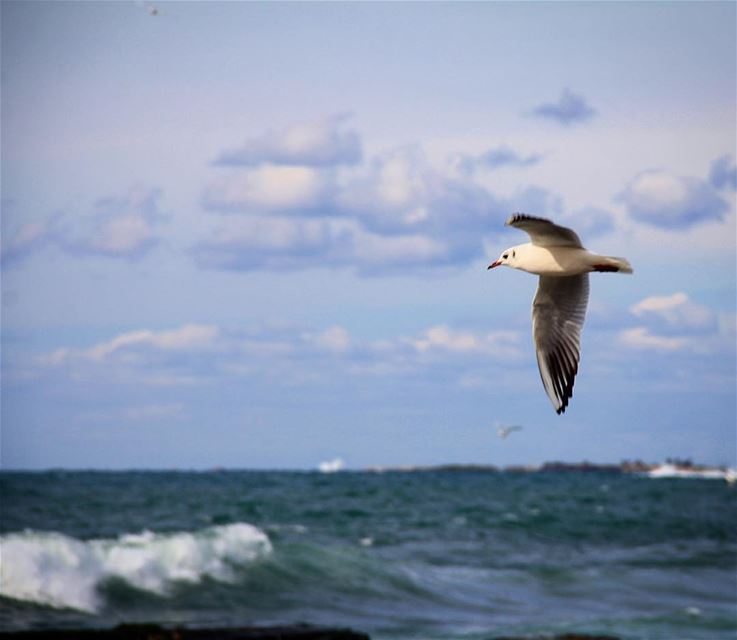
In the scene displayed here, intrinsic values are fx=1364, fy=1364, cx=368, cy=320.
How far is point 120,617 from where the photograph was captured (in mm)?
17109

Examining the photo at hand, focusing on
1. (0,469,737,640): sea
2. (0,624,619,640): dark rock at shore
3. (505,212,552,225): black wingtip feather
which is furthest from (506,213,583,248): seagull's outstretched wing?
(0,469,737,640): sea

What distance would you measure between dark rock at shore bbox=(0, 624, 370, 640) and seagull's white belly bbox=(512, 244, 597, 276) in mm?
4968

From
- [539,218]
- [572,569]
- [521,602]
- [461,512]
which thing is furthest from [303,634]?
[461,512]

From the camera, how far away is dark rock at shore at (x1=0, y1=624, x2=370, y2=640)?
463 inches

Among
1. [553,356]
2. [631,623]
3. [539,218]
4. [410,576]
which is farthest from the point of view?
[410,576]

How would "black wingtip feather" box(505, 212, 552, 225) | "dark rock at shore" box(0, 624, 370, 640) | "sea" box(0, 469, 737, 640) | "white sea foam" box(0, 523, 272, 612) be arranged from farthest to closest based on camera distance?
1. "white sea foam" box(0, 523, 272, 612)
2. "sea" box(0, 469, 737, 640)
3. "dark rock at shore" box(0, 624, 370, 640)
4. "black wingtip feather" box(505, 212, 552, 225)

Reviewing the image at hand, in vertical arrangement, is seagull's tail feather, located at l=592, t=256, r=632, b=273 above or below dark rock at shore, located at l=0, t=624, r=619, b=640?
above

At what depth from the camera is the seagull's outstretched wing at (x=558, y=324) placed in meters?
8.98

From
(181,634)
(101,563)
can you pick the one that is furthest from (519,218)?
(101,563)

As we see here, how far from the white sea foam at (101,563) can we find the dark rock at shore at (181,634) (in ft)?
19.1

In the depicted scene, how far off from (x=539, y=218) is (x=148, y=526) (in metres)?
22.7

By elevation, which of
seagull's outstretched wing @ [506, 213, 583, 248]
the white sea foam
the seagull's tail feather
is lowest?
the white sea foam

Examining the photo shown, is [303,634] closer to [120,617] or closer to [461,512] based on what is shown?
[120,617]

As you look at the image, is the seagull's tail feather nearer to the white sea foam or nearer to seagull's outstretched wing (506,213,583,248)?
seagull's outstretched wing (506,213,583,248)
